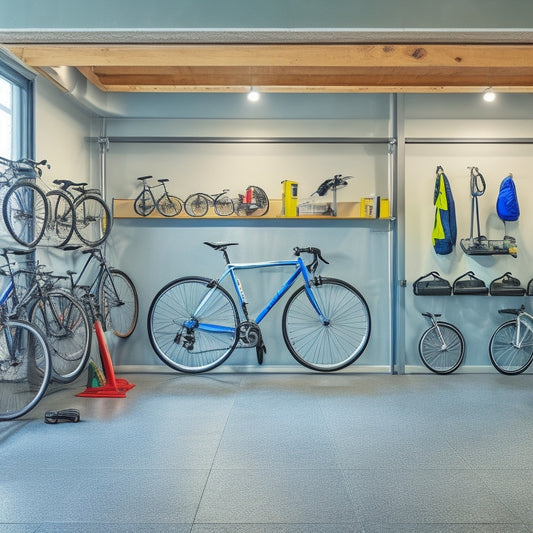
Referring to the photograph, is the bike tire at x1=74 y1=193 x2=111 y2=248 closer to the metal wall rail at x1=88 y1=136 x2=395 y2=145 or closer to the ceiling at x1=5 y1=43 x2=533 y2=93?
the metal wall rail at x1=88 y1=136 x2=395 y2=145

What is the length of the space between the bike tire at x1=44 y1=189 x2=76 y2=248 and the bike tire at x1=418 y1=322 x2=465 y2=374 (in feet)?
11.0

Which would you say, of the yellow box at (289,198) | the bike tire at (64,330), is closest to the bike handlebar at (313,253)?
the yellow box at (289,198)

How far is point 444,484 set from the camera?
2807mm

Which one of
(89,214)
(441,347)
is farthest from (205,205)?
(441,347)

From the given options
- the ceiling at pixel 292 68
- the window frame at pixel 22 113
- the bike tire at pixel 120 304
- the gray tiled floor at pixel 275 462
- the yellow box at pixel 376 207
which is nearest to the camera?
the gray tiled floor at pixel 275 462

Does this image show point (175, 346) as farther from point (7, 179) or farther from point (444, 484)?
point (444, 484)

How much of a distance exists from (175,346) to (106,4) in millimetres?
3791

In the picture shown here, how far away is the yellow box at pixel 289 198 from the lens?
5.46m

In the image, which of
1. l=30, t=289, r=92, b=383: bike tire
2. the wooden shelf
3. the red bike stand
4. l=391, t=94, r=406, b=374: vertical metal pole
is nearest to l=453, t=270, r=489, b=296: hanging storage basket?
l=391, t=94, r=406, b=374: vertical metal pole

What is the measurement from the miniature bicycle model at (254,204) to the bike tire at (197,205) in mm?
310

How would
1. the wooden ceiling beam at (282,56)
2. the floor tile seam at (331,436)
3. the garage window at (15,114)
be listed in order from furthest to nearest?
1. the garage window at (15,114)
2. the wooden ceiling beam at (282,56)
3. the floor tile seam at (331,436)

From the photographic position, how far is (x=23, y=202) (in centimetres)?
384

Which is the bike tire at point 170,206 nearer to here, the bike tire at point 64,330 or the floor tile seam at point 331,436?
the bike tire at point 64,330

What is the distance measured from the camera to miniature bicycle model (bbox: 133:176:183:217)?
18.1 ft
